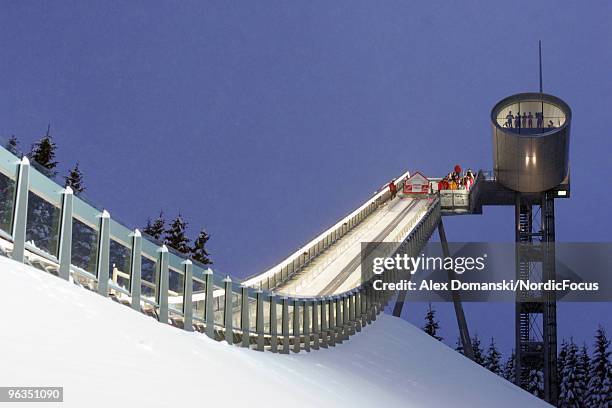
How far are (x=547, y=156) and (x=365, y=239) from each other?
14.3m

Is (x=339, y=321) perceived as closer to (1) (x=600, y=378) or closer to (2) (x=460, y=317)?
(2) (x=460, y=317)

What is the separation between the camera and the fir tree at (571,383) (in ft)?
265

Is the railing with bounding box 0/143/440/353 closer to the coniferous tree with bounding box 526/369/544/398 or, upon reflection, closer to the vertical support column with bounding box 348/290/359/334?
the vertical support column with bounding box 348/290/359/334

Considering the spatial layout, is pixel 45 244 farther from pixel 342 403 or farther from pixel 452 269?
pixel 452 269

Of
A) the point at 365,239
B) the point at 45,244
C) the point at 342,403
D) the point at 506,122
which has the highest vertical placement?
the point at 506,122

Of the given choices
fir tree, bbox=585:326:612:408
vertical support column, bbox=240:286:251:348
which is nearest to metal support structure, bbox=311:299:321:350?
vertical support column, bbox=240:286:251:348

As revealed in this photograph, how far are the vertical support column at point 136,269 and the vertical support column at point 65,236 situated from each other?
4.89 feet

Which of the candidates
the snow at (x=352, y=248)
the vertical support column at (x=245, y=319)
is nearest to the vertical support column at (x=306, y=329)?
the vertical support column at (x=245, y=319)

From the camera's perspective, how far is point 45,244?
11.2 meters

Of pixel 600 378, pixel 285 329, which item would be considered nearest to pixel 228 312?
pixel 285 329

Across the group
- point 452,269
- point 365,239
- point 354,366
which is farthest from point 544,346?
point 354,366

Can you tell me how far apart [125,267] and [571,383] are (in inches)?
2953

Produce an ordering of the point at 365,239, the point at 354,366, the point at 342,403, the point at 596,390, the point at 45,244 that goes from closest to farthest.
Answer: the point at 45,244 < the point at 342,403 < the point at 354,366 < the point at 365,239 < the point at 596,390

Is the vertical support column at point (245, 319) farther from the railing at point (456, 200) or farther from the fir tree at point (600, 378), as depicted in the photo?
the fir tree at point (600, 378)
